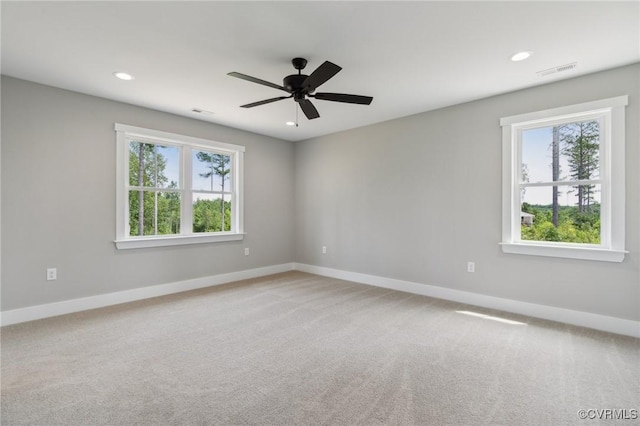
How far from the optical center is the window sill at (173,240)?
3.80 m

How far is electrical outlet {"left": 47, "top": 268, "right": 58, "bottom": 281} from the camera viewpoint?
3268 mm

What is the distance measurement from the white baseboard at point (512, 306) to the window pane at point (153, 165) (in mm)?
3129

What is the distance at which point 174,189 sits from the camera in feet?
14.2

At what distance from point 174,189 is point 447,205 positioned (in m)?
3.86

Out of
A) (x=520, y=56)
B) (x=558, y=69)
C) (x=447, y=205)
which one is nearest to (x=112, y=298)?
(x=447, y=205)

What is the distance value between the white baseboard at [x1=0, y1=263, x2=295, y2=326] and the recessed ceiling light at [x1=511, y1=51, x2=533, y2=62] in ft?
15.0

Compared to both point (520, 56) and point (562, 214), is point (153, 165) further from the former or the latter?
point (562, 214)

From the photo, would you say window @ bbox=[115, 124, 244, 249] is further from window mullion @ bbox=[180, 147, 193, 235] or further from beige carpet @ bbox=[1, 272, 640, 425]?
beige carpet @ bbox=[1, 272, 640, 425]

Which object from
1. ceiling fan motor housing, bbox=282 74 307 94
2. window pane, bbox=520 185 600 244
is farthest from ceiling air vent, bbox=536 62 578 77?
ceiling fan motor housing, bbox=282 74 307 94

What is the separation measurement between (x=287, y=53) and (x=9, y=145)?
3030 millimetres

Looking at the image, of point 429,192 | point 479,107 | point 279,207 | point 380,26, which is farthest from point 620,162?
point 279,207

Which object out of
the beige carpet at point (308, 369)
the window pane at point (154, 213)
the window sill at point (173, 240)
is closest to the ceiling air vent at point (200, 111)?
the window pane at point (154, 213)

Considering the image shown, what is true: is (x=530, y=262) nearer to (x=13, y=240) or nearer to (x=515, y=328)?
(x=515, y=328)

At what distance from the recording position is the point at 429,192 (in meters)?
4.13
